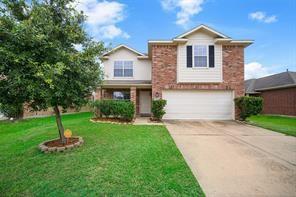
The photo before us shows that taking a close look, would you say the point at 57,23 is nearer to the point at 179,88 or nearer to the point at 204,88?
the point at 179,88

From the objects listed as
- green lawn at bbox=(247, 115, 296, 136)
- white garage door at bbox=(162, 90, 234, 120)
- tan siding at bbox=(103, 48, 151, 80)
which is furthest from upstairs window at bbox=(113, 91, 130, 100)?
green lawn at bbox=(247, 115, 296, 136)

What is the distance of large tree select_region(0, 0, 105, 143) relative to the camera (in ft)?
19.7

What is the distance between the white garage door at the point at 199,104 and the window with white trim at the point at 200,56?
197 centimetres

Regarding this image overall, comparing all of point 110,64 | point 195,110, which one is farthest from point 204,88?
point 110,64

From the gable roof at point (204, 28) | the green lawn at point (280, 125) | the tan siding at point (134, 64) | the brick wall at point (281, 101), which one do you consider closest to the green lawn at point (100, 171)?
the green lawn at point (280, 125)

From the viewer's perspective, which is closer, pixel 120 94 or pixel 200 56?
pixel 200 56

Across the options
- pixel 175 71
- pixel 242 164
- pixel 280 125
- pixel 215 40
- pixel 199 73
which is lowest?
pixel 242 164

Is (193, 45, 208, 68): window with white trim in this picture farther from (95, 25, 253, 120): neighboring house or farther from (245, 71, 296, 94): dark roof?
(245, 71, 296, 94): dark roof

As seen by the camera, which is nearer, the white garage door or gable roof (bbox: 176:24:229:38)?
gable roof (bbox: 176:24:229:38)

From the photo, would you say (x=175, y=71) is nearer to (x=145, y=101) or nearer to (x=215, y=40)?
(x=215, y=40)

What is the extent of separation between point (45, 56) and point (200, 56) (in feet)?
38.2

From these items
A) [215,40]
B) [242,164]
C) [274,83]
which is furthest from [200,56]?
[274,83]

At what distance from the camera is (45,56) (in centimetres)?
668

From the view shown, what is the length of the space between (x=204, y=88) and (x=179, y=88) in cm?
181
